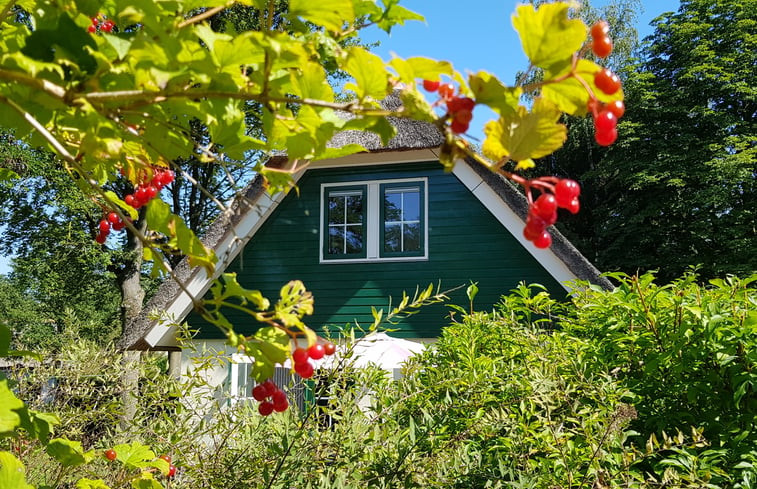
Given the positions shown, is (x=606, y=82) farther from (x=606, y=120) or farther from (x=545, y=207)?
(x=545, y=207)

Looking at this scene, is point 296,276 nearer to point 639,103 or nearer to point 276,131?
point 276,131

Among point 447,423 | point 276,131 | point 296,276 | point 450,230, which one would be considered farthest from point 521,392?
point 296,276

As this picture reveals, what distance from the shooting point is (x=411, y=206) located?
888 cm

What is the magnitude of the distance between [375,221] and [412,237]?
63 cm

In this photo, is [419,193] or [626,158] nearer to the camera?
[419,193]

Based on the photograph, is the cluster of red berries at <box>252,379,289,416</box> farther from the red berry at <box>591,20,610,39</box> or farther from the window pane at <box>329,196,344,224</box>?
the window pane at <box>329,196,344,224</box>

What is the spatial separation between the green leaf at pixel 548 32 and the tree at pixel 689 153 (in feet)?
64.6

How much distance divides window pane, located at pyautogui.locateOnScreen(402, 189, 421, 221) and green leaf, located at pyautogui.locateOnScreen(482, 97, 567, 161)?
26.0ft

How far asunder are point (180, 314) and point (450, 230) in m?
4.30

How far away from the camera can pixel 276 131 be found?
1.09 metres

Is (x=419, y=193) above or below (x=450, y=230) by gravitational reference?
above

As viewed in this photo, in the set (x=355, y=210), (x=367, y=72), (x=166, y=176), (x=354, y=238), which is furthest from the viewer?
(x=355, y=210)

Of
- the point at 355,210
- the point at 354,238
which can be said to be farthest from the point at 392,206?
the point at 354,238

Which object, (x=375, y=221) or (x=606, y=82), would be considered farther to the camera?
(x=375, y=221)
